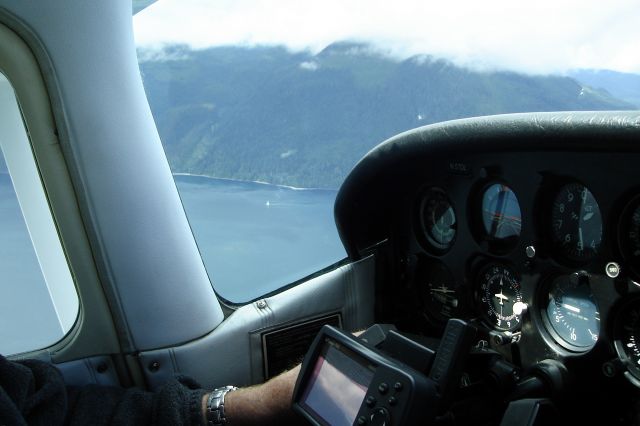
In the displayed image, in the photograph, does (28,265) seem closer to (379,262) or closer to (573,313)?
(379,262)

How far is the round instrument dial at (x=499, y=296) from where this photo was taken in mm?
1849

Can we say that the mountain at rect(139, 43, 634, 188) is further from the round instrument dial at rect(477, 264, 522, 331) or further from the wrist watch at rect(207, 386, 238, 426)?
the wrist watch at rect(207, 386, 238, 426)

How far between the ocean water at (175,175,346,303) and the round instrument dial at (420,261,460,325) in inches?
13.0

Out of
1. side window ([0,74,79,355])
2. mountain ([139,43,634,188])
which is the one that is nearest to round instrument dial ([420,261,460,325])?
mountain ([139,43,634,188])

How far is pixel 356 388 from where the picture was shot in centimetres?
133

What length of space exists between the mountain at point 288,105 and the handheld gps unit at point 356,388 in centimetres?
82

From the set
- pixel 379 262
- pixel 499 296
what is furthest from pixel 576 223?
pixel 379 262

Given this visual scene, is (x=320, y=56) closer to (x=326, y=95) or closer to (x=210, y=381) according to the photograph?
(x=326, y=95)

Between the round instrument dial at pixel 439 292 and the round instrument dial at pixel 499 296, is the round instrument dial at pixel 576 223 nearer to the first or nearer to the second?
the round instrument dial at pixel 499 296

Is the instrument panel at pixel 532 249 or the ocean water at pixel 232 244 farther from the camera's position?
the ocean water at pixel 232 244

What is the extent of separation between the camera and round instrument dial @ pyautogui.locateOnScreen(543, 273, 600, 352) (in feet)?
5.42

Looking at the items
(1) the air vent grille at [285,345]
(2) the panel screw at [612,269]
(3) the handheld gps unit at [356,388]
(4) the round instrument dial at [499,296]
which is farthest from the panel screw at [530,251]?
(1) the air vent grille at [285,345]

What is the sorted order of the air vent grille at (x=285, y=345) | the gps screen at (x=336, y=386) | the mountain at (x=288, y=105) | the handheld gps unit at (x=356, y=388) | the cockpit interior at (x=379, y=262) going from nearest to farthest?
the handheld gps unit at (x=356, y=388), the gps screen at (x=336, y=386), the cockpit interior at (x=379, y=262), the mountain at (x=288, y=105), the air vent grille at (x=285, y=345)

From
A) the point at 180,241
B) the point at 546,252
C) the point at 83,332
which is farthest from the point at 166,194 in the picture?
the point at 546,252
